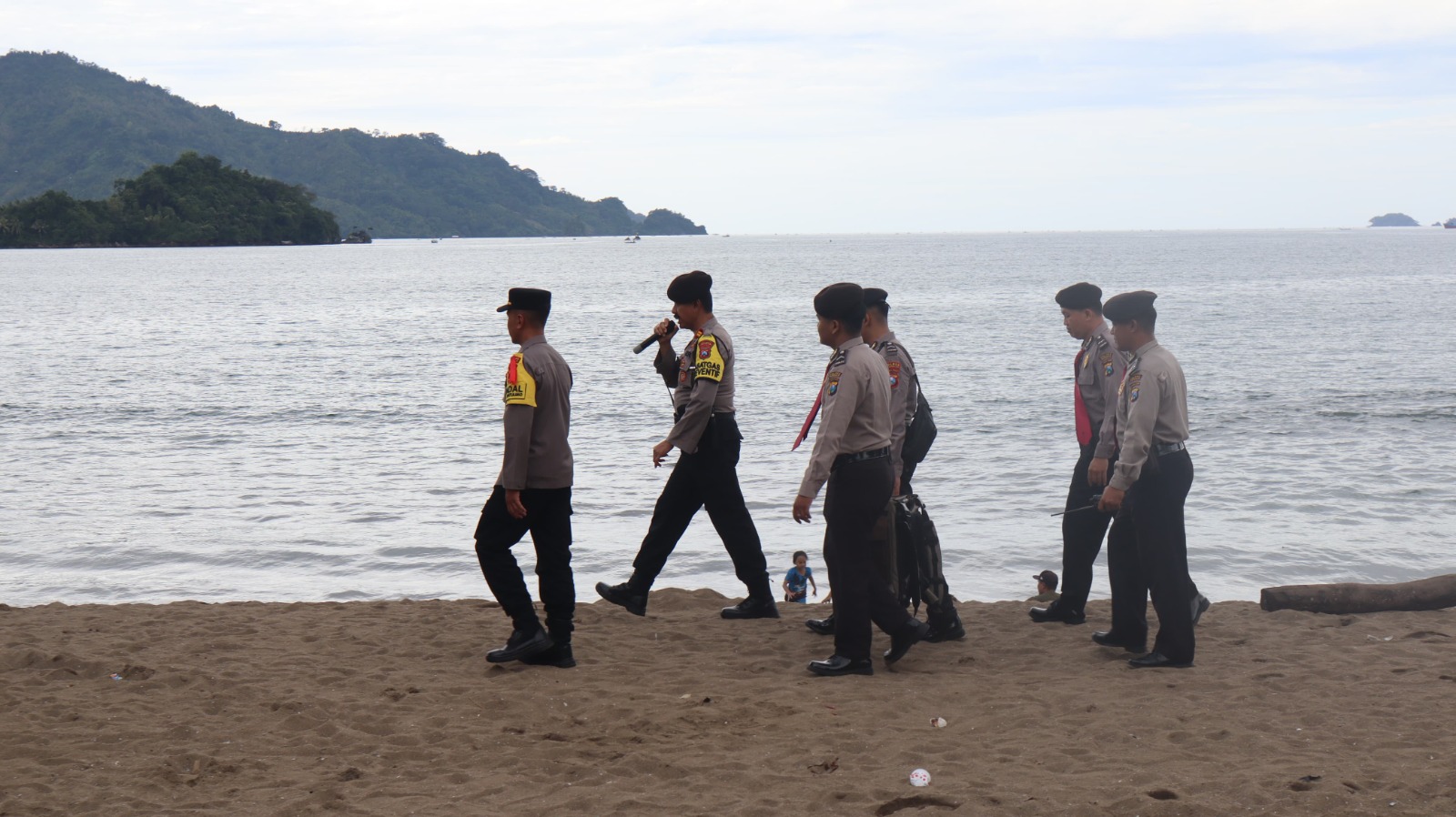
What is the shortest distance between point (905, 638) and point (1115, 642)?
137cm

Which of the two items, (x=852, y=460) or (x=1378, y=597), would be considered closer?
(x=852, y=460)

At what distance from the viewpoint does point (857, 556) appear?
239 inches

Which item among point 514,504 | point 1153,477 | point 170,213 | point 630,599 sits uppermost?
point 170,213

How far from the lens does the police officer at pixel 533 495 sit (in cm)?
606

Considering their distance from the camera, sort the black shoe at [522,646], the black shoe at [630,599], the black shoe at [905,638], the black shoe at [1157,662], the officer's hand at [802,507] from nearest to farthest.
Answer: the officer's hand at [802,507] → the black shoe at [905,638] → the black shoe at [1157,662] → the black shoe at [522,646] → the black shoe at [630,599]

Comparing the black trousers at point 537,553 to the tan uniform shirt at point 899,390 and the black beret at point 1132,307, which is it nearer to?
the tan uniform shirt at point 899,390

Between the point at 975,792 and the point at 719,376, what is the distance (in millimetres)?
3013

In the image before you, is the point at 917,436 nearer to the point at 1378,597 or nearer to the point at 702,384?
the point at 702,384

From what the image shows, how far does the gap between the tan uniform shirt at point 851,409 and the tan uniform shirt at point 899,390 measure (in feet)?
1.86

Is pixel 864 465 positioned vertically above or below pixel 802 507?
above

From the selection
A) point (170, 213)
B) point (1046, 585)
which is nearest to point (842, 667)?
point (1046, 585)

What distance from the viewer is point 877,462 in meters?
6.01

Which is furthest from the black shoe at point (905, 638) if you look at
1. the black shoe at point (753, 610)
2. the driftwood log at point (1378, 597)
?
the driftwood log at point (1378, 597)

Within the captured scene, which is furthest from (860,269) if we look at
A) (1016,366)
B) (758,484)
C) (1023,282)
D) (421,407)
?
(758,484)
